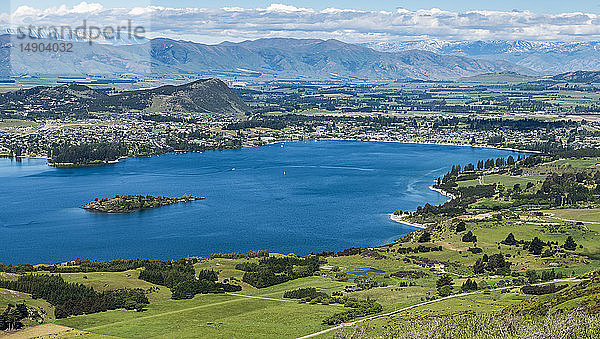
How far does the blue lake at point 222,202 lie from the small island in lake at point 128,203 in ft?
7.09

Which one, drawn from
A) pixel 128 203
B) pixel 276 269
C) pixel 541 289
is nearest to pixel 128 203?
pixel 128 203

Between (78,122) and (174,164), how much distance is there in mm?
73129

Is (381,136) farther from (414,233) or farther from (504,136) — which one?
(414,233)

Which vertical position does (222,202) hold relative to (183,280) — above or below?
below

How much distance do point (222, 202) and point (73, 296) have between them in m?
58.1

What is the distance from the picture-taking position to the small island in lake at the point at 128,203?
308 ft

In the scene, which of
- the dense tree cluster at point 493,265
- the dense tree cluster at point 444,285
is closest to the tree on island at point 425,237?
the dense tree cluster at point 493,265

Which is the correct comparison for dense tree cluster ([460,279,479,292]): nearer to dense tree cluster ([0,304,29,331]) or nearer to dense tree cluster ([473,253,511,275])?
dense tree cluster ([473,253,511,275])

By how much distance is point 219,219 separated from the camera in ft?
286

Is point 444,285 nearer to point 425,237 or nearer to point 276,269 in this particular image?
point 276,269

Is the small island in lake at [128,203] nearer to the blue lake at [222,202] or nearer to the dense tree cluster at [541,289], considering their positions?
the blue lake at [222,202]

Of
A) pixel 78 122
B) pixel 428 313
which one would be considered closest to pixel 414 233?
pixel 428 313

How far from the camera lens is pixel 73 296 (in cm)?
4025

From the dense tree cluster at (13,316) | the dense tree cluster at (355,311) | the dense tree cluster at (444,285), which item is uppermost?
the dense tree cluster at (13,316)
